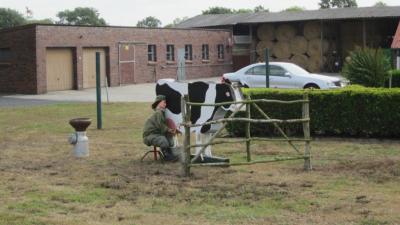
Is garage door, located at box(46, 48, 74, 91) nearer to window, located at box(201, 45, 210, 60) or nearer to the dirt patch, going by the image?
window, located at box(201, 45, 210, 60)

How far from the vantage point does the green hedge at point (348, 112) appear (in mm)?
14062

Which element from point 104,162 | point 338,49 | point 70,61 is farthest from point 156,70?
point 104,162

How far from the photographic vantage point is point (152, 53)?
4138cm

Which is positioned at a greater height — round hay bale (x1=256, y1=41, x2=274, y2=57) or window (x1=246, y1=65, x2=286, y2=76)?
round hay bale (x1=256, y1=41, x2=274, y2=57)

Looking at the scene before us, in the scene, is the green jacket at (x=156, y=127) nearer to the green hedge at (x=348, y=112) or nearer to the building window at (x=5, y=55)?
the green hedge at (x=348, y=112)

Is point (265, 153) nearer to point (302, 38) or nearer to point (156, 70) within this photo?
point (156, 70)

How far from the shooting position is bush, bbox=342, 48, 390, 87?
71.2 ft

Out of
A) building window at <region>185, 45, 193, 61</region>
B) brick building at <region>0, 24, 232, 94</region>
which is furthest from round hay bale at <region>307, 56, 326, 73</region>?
building window at <region>185, 45, 193, 61</region>

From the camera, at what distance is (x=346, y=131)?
14516 mm

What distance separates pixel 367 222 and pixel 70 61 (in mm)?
29088

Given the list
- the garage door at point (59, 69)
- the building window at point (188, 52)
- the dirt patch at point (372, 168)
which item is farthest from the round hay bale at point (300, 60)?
the dirt patch at point (372, 168)

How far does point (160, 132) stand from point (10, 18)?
7202cm

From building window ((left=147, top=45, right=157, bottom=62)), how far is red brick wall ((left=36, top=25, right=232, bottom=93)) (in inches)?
9.7

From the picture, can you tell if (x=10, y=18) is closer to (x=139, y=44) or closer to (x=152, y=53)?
Answer: (x=152, y=53)
